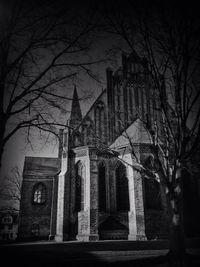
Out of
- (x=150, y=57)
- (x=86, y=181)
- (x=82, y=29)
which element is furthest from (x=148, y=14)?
(x=86, y=181)

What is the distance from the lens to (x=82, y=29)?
7.38 metres

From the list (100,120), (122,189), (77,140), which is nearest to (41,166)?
(77,140)

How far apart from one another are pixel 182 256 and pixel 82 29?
7.46m

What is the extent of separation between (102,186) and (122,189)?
1662 mm

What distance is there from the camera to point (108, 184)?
19656mm

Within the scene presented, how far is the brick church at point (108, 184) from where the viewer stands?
1803 centimetres

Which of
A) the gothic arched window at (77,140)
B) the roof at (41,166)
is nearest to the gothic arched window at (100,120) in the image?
the gothic arched window at (77,140)

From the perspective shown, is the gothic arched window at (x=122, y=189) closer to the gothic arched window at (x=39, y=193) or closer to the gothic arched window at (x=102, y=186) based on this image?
the gothic arched window at (x=102, y=186)

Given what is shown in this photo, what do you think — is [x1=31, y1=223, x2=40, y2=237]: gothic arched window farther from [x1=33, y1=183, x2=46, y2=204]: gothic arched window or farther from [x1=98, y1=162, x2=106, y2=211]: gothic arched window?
[x1=98, y1=162, x2=106, y2=211]: gothic arched window

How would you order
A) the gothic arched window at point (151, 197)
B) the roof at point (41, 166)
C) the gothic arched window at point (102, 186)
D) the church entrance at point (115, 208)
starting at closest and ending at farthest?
the church entrance at point (115, 208) < the gothic arched window at point (151, 197) < the gothic arched window at point (102, 186) < the roof at point (41, 166)

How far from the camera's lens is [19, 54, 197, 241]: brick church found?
18.0m

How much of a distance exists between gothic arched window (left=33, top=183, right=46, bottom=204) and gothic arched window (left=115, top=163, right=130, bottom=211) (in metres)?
10.2

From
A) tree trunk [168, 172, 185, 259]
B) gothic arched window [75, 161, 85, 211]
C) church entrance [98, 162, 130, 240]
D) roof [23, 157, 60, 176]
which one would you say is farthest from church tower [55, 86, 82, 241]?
tree trunk [168, 172, 185, 259]

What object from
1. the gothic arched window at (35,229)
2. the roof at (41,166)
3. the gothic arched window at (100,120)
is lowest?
the gothic arched window at (35,229)
